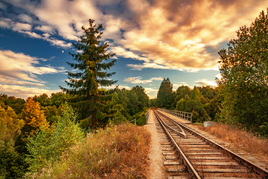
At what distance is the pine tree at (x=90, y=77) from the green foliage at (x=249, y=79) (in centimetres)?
1453

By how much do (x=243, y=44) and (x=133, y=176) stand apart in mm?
15550

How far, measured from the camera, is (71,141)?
947 centimetres

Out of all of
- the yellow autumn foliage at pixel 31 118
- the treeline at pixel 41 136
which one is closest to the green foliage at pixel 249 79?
the treeline at pixel 41 136

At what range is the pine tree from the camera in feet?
59.5

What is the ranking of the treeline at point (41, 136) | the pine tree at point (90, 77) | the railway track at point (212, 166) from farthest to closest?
the pine tree at point (90, 77) < the treeline at point (41, 136) < the railway track at point (212, 166)

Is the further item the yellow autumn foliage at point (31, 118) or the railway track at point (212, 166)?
the yellow autumn foliage at point (31, 118)

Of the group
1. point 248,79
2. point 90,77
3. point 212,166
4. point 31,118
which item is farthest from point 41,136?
point 31,118

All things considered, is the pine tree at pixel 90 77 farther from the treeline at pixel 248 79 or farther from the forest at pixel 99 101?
the treeline at pixel 248 79

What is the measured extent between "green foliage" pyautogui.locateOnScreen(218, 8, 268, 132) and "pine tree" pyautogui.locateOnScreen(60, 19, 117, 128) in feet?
47.7

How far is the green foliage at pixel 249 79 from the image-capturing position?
37.9 ft

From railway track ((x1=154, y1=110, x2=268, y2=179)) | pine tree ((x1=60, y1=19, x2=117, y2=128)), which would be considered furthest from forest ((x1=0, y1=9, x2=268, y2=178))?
railway track ((x1=154, y1=110, x2=268, y2=179))

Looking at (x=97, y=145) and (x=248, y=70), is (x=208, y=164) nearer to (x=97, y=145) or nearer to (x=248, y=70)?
(x=97, y=145)

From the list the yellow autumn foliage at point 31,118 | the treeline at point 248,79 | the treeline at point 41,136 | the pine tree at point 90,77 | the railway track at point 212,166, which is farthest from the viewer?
the yellow autumn foliage at point 31,118

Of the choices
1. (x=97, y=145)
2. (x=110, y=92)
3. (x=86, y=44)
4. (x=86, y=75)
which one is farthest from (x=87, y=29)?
(x=97, y=145)
